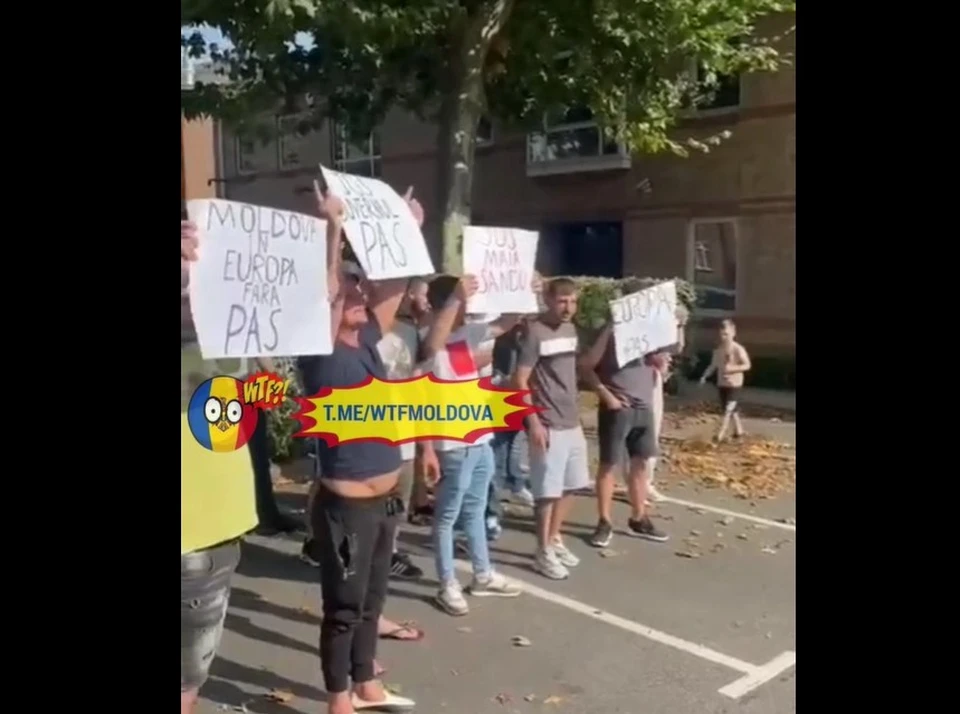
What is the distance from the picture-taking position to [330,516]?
2115 millimetres

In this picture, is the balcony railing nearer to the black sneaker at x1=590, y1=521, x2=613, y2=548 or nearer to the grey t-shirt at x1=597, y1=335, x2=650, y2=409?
the grey t-shirt at x1=597, y1=335, x2=650, y2=409

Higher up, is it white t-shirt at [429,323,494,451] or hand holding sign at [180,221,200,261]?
hand holding sign at [180,221,200,261]

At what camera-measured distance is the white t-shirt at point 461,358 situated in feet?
6.91

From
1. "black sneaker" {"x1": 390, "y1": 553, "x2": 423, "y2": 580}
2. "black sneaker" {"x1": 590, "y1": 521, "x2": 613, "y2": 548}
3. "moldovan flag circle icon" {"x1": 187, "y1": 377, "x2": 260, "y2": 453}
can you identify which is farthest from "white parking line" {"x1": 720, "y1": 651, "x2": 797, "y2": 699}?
"moldovan flag circle icon" {"x1": 187, "y1": 377, "x2": 260, "y2": 453}

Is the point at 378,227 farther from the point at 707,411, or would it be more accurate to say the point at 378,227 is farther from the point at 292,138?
the point at 707,411

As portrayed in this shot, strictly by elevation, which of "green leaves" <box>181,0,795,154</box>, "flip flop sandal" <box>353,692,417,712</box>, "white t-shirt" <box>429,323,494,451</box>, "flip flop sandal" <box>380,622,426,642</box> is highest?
"green leaves" <box>181,0,795,154</box>

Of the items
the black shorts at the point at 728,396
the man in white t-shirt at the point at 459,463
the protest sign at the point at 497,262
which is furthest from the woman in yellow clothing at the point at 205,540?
the black shorts at the point at 728,396

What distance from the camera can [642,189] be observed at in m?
2.21

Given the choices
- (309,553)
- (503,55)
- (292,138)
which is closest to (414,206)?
(292,138)

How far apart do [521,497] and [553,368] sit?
1.15 feet

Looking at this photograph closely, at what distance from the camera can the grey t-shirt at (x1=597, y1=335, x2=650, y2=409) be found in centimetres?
227

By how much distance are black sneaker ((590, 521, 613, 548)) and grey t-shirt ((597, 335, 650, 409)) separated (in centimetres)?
32

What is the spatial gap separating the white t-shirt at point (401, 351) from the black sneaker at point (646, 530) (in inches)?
24.8
